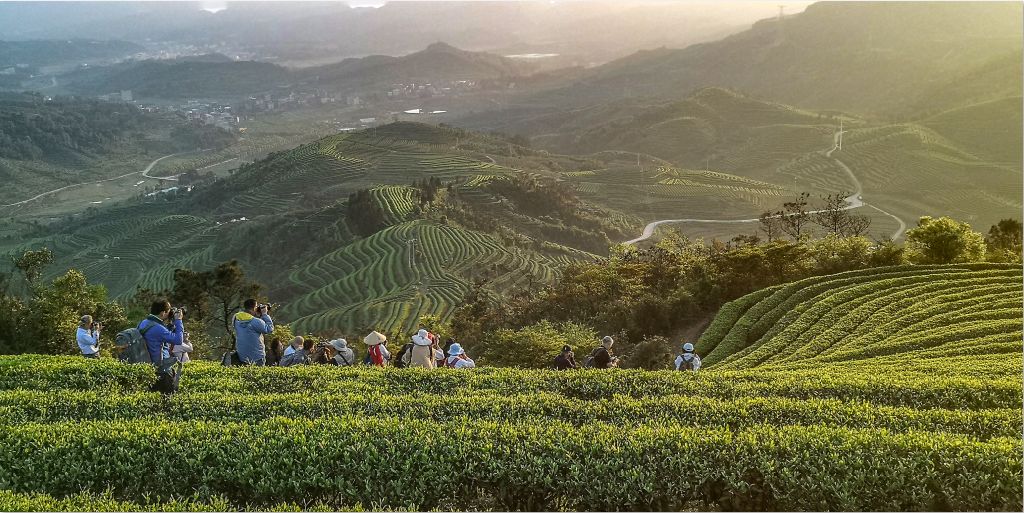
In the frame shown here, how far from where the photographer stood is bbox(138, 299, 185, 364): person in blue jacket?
12852 mm

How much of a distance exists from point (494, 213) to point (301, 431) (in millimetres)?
89223

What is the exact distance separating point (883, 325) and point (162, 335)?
2071 centimetres

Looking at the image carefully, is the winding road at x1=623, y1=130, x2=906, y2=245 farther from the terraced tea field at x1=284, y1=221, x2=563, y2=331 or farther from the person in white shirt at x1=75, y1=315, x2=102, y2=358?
the person in white shirt at x1=75, y1=315, x2=102, y2=358

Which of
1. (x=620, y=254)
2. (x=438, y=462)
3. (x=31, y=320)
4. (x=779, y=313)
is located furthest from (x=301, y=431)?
(x=620, y=254)

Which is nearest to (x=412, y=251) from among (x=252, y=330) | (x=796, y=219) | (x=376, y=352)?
(x=796, y=219)

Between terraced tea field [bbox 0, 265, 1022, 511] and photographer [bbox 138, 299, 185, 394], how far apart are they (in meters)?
0.55

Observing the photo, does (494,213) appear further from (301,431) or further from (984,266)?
(301,431)

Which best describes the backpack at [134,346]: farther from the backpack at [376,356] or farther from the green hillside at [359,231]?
the green hillside at [359,231]

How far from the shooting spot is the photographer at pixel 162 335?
12312 millimetres

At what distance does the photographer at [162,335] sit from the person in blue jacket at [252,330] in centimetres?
175

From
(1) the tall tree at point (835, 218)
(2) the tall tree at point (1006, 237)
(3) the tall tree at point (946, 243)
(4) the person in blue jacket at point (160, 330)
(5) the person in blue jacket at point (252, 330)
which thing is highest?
(4) the person in blue jacket at point (160, 330)

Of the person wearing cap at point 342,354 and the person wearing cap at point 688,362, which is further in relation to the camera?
the person wearing cap at point 688,362

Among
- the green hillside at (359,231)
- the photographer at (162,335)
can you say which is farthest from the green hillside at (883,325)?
the green hillside at (359,231)

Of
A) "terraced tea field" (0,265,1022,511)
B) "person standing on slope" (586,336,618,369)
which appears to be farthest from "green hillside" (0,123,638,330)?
"terraced tea field" (0,265,1022,511)
